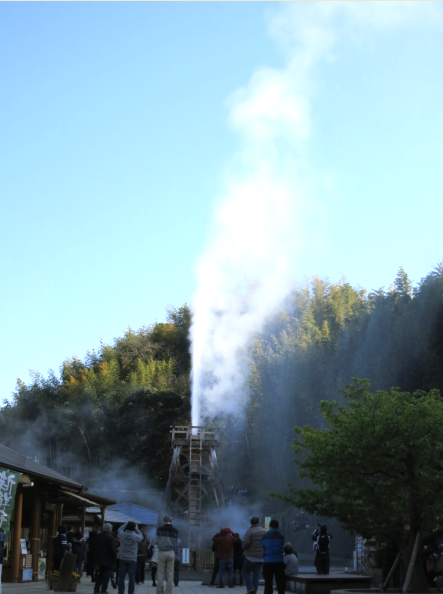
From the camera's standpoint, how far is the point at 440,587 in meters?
13.0

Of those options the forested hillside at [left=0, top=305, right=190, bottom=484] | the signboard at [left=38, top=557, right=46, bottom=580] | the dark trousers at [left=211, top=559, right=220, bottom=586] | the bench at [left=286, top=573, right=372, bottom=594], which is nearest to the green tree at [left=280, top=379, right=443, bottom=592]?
the bench at [left=286, top=573, right=372, bottom=594]

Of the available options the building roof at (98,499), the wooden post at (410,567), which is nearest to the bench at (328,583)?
the wooden post at (410,567)

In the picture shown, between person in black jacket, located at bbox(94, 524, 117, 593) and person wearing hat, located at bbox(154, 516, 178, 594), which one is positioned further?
person in black jacket, located at bbox(94, 524, 117, 593)

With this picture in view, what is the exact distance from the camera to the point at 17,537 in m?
16.8

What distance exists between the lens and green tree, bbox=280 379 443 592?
1223cm

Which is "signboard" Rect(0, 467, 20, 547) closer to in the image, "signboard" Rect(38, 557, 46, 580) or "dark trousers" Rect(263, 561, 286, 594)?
"dark trousers" Rect(263, 561, 286, 594)

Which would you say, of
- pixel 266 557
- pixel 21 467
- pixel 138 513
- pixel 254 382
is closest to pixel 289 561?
pixel 266 557

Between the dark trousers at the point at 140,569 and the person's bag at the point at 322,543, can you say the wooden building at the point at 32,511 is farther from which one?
the person's bag at the point at 322,543

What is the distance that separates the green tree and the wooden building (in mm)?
6962

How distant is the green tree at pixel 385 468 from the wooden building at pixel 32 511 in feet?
22.8

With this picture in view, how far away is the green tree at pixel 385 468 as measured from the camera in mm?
12227

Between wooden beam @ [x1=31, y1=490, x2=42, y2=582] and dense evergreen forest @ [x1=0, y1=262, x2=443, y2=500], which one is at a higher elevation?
dense evergreen forest @ [x1=0, y1=262, x2=443, y2=500]

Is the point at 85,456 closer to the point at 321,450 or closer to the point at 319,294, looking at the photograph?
the point at 319,294

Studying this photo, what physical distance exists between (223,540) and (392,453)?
5962 mm
